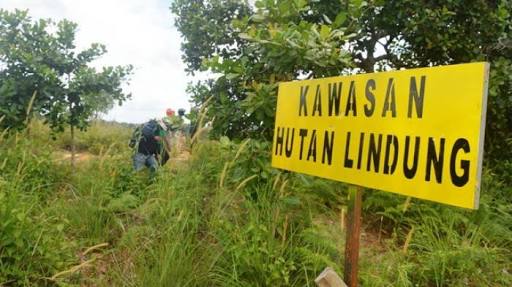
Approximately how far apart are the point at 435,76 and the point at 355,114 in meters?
0.43

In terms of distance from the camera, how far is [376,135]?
1979 mm

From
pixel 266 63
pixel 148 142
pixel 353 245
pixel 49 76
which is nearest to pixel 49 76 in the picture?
pixel 49 76

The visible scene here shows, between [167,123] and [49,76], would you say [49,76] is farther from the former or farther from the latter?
[167,123]

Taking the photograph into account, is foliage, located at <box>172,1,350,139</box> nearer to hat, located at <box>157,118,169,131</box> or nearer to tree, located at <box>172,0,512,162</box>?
tree, located at <box>172,0,512,162</box>

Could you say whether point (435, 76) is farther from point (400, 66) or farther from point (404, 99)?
point (400, 66)

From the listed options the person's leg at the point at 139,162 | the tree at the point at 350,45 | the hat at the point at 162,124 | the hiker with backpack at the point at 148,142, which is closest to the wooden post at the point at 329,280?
the tree at the point at 350,45

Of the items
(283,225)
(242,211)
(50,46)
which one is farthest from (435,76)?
(50,46)

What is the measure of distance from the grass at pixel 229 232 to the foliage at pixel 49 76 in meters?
1.81

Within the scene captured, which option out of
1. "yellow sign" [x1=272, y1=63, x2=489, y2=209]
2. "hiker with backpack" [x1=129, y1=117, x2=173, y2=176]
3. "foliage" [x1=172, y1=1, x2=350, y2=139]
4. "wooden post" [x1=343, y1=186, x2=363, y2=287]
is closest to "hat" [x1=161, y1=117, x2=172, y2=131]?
"hiker with backpack" [x1=129, y1=117, x2=173, y2=176]

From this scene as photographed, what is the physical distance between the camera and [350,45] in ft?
17.7

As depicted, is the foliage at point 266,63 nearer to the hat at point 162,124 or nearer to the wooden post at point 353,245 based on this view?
the hat at point 162,124

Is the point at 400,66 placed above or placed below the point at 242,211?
above

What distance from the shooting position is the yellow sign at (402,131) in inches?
64.2

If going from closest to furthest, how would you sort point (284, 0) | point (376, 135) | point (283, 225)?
point (376, 135) → point (283, 225) → point (284, 0)
